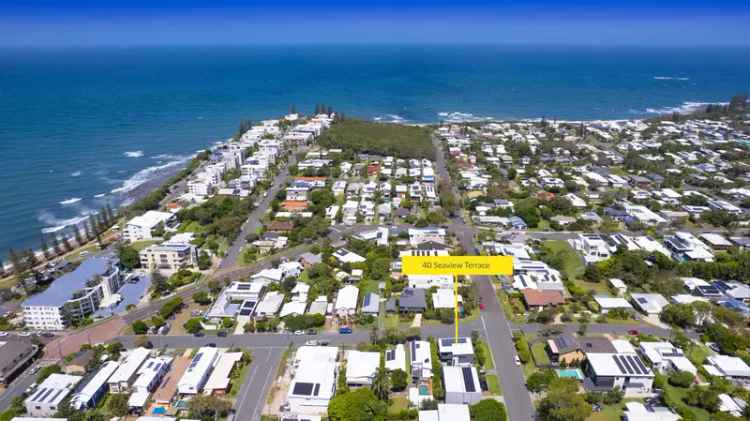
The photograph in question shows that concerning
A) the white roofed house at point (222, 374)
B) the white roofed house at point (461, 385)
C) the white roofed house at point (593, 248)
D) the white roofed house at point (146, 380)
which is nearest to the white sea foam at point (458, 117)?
the white roofed house at point (593, 248)

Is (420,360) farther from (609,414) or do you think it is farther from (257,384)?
(609,414)

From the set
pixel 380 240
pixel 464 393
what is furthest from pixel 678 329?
pixel 380 240

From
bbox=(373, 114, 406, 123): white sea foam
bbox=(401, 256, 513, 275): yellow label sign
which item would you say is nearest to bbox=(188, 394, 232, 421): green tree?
bbox=(401, 256, 513, 275): yellow label sign

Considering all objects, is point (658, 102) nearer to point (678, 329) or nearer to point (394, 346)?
point (678, 329)


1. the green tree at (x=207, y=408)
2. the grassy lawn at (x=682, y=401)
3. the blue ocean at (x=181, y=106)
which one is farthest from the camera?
the blue ocean at (x=181, y=106)

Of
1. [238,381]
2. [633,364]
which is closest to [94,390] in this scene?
[238,381]

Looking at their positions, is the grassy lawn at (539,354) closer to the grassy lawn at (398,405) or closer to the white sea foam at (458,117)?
the grassy lawn at (398,405)

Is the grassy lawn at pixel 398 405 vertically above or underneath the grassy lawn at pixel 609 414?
above
